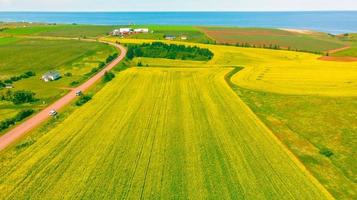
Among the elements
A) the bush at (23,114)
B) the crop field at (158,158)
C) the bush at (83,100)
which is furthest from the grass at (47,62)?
the crop field at (158,158)

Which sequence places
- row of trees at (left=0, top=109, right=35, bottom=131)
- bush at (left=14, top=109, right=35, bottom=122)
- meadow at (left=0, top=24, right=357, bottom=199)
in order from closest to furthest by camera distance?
meadow at (left=0, top=24, right=357, bottom=199), row of trees at (left=0, top=109, right=35, bottom=131), bush at (left=14, top=109, right=35, bottom=122)

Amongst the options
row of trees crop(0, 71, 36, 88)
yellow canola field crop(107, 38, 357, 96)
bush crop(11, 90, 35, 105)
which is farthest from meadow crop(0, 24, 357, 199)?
row of trees crop(0, 71, 36, 88)

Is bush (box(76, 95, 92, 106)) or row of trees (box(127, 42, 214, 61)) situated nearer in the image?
bush (box(76, 95, 92, 106))

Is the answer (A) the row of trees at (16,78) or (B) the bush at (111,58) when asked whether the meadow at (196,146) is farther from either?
(B) the bush at (111,58)

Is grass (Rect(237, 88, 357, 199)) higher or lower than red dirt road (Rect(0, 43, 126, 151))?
higher

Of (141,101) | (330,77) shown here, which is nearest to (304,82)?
(330,77)

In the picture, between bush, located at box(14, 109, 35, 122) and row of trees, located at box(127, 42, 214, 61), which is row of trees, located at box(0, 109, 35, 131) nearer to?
bush, located at box(14, 109, 35, 122)

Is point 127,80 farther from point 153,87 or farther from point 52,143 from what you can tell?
point 52,143

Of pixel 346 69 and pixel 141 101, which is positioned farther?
pixel 346 69
